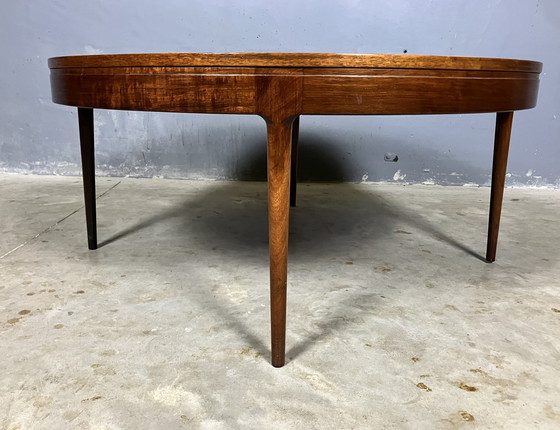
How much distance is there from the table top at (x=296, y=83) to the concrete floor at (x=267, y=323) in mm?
497

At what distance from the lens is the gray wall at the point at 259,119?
282 cm

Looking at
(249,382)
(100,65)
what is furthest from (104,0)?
(249,382)

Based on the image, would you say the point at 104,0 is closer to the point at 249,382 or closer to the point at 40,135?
the point at 40,135

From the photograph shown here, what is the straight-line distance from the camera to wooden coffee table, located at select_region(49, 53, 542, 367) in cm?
94

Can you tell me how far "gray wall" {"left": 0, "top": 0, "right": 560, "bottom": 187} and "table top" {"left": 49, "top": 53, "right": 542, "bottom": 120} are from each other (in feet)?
6.26

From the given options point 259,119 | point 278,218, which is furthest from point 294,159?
point 278,218

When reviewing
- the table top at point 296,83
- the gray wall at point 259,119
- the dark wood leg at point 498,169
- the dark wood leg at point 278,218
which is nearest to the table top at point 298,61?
the table top at point 296,83

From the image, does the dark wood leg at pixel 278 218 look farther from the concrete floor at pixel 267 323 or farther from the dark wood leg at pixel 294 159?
the dark wood leg at pixel 294 159

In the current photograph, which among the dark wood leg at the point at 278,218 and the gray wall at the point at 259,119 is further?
the gray wall at the point at 259,119

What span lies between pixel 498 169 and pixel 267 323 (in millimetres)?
851

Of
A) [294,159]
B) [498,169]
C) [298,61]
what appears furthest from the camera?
[294,159]

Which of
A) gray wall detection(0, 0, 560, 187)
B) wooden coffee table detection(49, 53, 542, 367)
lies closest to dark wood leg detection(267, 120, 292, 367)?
wooden coffee table detection(49, 53, 542, 367)

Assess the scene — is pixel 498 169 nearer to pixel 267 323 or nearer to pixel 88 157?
pixel 267 323

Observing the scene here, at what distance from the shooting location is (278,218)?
1.01m
